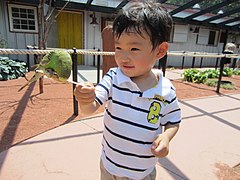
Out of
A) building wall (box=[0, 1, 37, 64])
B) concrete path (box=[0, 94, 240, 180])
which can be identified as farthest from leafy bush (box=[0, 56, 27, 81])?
concrete path (box=[0, 94, 240, 180])

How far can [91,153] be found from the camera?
219 centimetres

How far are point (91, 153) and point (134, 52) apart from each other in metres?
1.54

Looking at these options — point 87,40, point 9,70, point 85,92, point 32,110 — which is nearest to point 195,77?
point 87,40

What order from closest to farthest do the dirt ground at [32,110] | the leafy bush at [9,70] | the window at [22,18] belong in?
the dirt ground at [32,110] → the leafy bush at [9,70] → the window at [22,18]

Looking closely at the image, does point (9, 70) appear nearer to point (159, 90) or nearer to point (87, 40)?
point (87, 40)

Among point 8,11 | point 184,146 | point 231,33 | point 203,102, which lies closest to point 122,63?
point 184,146

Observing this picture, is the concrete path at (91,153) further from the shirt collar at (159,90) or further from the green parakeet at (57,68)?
the green parakeet at (57,68)

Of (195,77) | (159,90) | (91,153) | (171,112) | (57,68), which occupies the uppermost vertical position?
(57,68)

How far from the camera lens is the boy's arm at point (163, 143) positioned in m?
0.95

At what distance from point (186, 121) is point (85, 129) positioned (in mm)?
1562

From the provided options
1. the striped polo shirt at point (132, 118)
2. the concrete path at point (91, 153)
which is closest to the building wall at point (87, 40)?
the concrete path at point (91, 153)

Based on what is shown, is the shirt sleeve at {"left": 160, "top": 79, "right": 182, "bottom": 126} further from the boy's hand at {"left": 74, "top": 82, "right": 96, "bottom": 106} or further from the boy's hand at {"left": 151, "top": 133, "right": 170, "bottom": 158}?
the boy's hand at {"left": 74, "top": 82, "right": 96, "bottom": 106}

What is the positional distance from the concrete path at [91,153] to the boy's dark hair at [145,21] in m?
1.38

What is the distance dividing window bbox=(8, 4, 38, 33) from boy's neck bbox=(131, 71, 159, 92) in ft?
25.3
